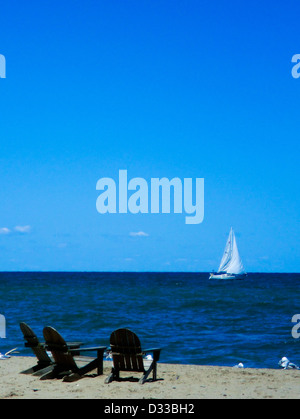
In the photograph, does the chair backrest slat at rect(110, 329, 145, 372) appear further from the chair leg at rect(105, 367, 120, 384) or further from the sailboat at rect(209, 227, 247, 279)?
the sailboat at rect(209, 227, 247, 279)

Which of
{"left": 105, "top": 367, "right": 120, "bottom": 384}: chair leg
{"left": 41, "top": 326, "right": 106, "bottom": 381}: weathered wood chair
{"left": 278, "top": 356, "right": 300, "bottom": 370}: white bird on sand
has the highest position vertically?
{"left": 41, "top": 326, "right": 106, "bottom": 381}: weathered wood chair

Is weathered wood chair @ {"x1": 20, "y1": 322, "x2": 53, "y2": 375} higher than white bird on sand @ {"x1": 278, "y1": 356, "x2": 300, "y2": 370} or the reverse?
higher

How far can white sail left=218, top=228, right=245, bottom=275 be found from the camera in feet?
311

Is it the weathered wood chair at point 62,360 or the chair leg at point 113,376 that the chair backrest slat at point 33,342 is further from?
the chair leg at point 113,376

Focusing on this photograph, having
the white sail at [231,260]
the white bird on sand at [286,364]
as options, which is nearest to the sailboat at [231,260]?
the white sail at [231,260]

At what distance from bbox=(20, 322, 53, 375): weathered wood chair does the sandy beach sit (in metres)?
0.19

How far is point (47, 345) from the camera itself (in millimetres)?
10570

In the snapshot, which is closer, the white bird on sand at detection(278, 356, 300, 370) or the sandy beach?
the sandy beach

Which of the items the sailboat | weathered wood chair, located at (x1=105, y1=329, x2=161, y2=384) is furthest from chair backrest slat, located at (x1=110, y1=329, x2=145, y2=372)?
the sailboat

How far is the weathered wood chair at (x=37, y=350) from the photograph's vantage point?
10.8 meters

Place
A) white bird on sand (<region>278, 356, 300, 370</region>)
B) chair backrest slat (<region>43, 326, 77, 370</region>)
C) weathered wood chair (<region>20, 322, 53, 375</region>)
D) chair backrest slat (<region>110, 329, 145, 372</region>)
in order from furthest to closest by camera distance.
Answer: white bird on sand (<region>278, 356, 300, 370</region>) → weathered wood chair (<region>20, 322, 53, 375</region>) → chair backrest slat (<region>43, 326, 77, 370</region>) → chair backrest slat (<region>110, 329, 145, 372</region>)
